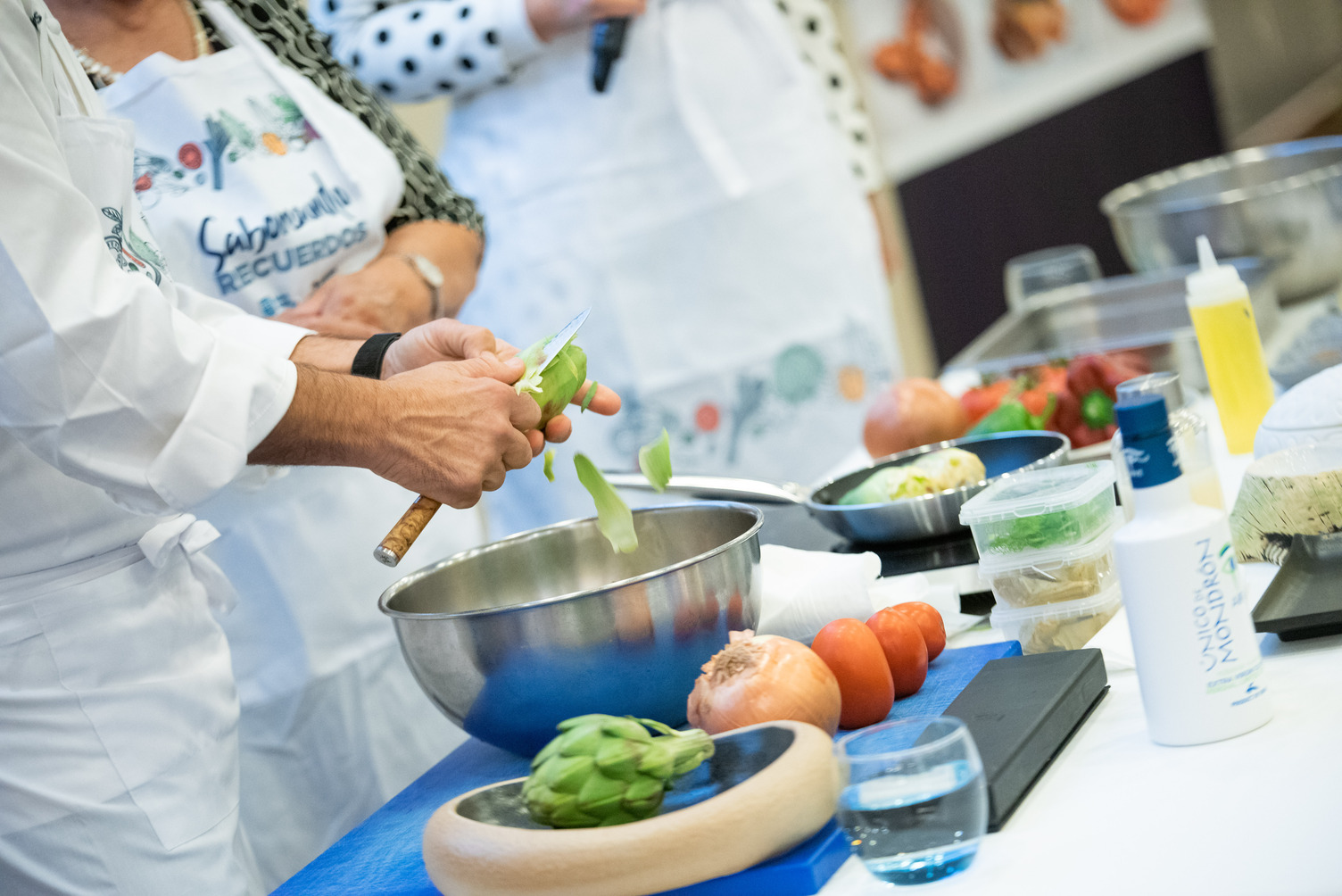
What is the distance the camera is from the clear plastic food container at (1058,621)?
3.08 ft

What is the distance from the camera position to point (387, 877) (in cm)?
80

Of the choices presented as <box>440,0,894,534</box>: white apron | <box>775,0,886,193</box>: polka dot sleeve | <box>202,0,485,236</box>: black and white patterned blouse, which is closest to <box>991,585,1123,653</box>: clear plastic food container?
<box>202,0,485,236</box>: black and white patterned blouse

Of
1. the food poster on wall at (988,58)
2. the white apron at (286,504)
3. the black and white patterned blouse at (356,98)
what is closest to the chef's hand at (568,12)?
the black and white patterned blouse at (356,98)

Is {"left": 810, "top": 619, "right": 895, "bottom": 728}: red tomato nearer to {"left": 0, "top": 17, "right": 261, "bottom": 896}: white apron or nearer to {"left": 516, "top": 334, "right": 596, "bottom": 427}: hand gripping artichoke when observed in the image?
{"left": 516, "top": 334, "right": 596, "bottom": 427}: hand gripping artichoke

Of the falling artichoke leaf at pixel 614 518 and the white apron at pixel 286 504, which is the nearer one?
the falling artichoke leaf at pixel 614 518

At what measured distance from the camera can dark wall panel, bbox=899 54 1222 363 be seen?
4.12 m

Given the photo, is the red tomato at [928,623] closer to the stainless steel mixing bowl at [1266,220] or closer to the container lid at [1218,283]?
the container lid at [1218,283]

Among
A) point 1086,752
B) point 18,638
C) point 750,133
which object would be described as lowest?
point 1086,752

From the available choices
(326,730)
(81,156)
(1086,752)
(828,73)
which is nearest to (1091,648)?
(1086,752)

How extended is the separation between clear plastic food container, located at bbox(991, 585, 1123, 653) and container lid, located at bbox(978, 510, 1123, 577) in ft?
0.11

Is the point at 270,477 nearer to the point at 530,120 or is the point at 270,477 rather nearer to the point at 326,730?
the point at 326,730

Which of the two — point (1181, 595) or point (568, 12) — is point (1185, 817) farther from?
point (568, 12)

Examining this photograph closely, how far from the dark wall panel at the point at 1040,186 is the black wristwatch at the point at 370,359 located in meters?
3.46

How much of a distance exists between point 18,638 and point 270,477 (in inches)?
16.7
